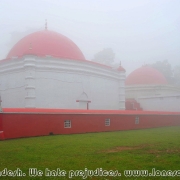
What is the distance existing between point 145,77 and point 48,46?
15865mm

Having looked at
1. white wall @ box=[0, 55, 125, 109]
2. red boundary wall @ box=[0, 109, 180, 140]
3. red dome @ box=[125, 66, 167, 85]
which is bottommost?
red boundary wall @ box=[0, 109, 180, 140]

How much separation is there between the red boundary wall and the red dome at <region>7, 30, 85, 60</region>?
6110mm

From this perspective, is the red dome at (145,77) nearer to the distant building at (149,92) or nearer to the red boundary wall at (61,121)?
the distant building at (149,92)

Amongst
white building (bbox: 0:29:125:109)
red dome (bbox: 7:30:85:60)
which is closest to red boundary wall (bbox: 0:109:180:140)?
white building (bbox: 0:29:125:109)

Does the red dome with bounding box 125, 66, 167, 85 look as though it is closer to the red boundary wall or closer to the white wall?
the white wall

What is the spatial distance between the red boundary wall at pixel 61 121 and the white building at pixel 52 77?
9.89 ft

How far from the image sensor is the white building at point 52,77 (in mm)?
18062

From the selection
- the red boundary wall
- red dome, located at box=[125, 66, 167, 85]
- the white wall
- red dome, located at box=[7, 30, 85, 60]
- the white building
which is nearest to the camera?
the red boundary wall

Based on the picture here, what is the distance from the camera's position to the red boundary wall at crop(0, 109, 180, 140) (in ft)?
42.3

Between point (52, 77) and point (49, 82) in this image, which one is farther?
point (52, 77)

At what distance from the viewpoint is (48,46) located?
20250 mm

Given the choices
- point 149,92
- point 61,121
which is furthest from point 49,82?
point 149,92

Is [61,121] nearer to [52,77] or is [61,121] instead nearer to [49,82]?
Answer: [49,82]

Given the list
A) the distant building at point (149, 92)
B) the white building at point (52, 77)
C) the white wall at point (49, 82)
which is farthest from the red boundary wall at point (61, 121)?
the distant building at point (149, 92)
